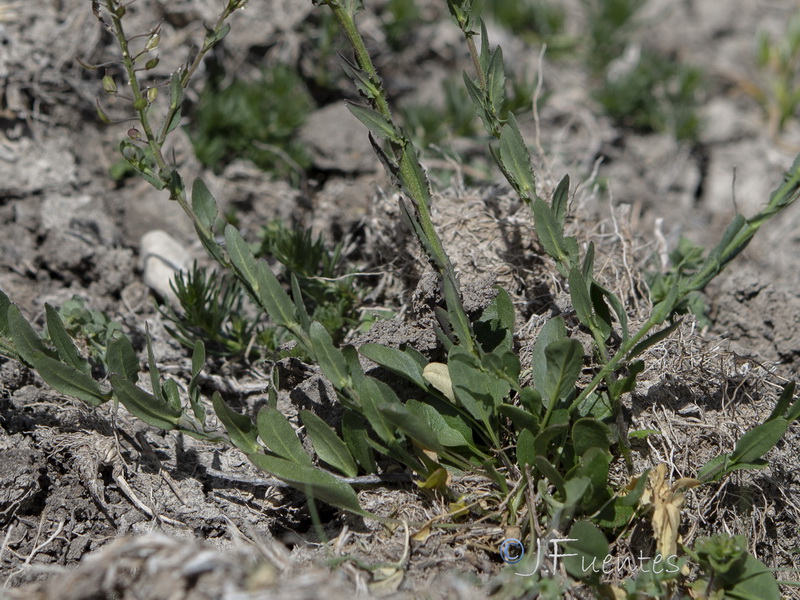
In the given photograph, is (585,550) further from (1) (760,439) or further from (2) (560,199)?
(2) (560,199)

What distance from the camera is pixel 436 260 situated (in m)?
2.26

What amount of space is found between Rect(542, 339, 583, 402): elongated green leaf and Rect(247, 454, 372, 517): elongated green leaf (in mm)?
657

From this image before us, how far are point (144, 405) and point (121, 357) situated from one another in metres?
0.19

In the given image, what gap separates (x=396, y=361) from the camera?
233cm

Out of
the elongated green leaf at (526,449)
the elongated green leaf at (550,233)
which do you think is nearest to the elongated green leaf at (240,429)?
the elongated green leaf at (526,449)

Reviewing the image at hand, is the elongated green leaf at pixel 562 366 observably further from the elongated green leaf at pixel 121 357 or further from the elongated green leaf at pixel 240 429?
the elongated green leaf at pixel 121 357

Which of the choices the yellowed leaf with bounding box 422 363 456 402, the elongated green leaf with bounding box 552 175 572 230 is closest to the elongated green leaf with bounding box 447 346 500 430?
the yellowed leaf with bounding box 422 363 456 402

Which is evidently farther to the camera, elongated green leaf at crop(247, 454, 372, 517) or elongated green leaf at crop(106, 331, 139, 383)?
elongated green leaf at crop(106, 331, 139, 383)

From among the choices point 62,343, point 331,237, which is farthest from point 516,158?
point 62,343

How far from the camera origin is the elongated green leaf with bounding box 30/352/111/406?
84.7 inches

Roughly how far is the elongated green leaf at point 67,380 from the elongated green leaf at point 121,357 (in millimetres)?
78

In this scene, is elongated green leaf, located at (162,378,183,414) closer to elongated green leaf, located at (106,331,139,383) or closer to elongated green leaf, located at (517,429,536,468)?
elongated green leaf, located at (106,331,139,383)

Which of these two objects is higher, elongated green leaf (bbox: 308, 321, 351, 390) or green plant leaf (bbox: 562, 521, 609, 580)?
elongated green leaf (bbox: 308, 321, 351, 390)

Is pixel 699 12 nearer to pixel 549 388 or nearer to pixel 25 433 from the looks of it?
pixel 549 388
